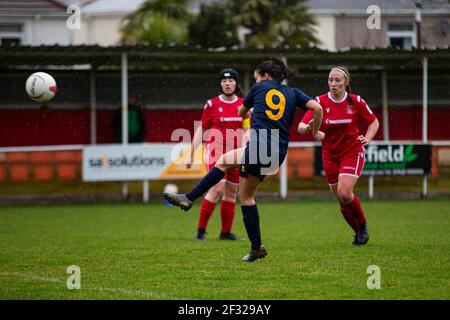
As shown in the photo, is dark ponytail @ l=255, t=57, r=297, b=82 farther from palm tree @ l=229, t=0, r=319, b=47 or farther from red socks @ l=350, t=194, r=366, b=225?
palm tree @ l=229, t=0, r=319, b=47

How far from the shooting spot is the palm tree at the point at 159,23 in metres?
30.1

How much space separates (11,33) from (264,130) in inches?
1049

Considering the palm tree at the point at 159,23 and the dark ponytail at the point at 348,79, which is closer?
the dark ponytail at the point at 348,79

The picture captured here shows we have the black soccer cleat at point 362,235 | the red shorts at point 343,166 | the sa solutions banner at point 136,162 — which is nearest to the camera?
the red shorts at point 343,166

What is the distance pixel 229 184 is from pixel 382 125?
37.9ft

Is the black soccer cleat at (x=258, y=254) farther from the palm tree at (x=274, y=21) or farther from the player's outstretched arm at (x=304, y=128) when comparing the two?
the palm tree at (x=274, y=21)

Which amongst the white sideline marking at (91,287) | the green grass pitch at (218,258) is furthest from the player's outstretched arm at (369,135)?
the white sideline marking at (91,287)

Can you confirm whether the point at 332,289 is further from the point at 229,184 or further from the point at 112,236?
the point at 112,236

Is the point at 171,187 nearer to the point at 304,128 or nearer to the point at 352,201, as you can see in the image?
the point at 352,201

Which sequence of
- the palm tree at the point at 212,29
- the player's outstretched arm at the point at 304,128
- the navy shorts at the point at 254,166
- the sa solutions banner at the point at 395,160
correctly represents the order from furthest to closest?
1. the palm tree at the point at 212,29
2. the sa solutions banner at the point at 395,160
3. the player's outstretched arm at the point at 304,128
4. the navy shorts at the point at 254,166

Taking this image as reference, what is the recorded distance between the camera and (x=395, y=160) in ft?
64.6

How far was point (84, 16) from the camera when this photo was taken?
3781 cm

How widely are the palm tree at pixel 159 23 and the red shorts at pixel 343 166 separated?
20065mm

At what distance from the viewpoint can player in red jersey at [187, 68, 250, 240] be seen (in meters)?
11.7
